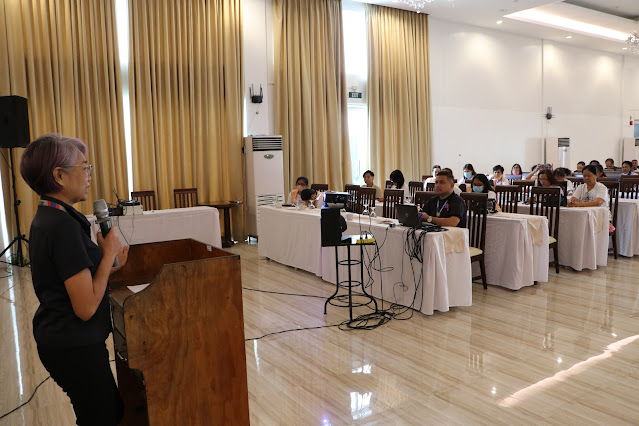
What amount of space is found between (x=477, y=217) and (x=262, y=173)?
397 centimetres

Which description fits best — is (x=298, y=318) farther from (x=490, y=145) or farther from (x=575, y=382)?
(x=490, y=145)

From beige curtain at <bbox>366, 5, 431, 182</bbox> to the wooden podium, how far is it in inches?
326

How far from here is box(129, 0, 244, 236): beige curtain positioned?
7.50 m

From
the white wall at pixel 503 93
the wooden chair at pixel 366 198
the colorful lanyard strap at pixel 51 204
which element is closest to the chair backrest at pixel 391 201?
the wooden chair at pixel 366 198

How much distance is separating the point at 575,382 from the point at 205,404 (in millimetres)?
2223

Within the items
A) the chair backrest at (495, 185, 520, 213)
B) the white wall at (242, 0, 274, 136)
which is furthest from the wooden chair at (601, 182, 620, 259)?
the white wall at (242, 0, 274, 136)

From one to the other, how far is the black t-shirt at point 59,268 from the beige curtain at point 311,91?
733cm

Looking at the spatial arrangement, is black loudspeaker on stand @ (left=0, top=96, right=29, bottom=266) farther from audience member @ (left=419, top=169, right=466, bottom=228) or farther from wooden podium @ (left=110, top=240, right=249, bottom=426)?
wooden podium @ (left=110, top=240, right=249, bottom=426)

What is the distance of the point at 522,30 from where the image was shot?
39.6 ft

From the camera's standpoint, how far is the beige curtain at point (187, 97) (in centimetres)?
750

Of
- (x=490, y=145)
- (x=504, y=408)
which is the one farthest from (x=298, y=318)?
(x=490, y=145)

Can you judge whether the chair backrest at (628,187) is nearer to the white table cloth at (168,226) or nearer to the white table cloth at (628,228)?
the white table cloth at (628,228)

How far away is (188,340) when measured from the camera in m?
1.83

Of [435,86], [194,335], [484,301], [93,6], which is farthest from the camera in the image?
[435,86]
